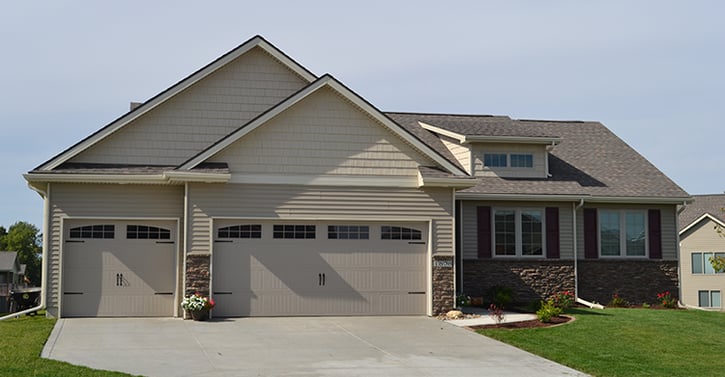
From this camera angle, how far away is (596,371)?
14.0 m

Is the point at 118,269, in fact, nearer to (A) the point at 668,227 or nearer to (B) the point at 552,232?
(B) the point at 552,232

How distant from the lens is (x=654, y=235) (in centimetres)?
2592

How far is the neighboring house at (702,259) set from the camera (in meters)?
42.4

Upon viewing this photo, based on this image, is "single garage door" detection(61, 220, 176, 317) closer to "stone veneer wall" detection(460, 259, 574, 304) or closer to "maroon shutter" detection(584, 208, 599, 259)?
"stone veneer wall" detection(460, 259, 574, 304)

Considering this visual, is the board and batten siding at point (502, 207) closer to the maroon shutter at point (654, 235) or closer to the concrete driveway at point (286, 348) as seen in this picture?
the maroon shutter at point (654, 235)

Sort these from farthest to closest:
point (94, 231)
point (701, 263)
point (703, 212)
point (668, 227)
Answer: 1. point (703, 212)
2. point (701, 263)
3. point (668, 227)
4. point (94, 231)

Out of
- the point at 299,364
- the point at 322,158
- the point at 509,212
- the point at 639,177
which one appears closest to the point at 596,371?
the point at 299,364

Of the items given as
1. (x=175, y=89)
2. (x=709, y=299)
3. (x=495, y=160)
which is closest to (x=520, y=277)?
(x=495, y=160)

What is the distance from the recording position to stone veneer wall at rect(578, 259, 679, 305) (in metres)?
25.4

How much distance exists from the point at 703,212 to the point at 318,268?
32238 mm

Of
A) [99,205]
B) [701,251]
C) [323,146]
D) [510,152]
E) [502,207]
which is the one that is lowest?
[701,251]

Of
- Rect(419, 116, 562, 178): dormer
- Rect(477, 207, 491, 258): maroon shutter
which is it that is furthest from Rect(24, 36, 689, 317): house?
Rect(419, 116, 562, 178): dormer

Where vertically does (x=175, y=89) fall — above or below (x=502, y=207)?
above

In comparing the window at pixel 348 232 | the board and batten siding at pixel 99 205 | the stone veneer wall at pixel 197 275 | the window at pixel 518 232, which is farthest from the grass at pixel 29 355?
the window at pixel 518 232
